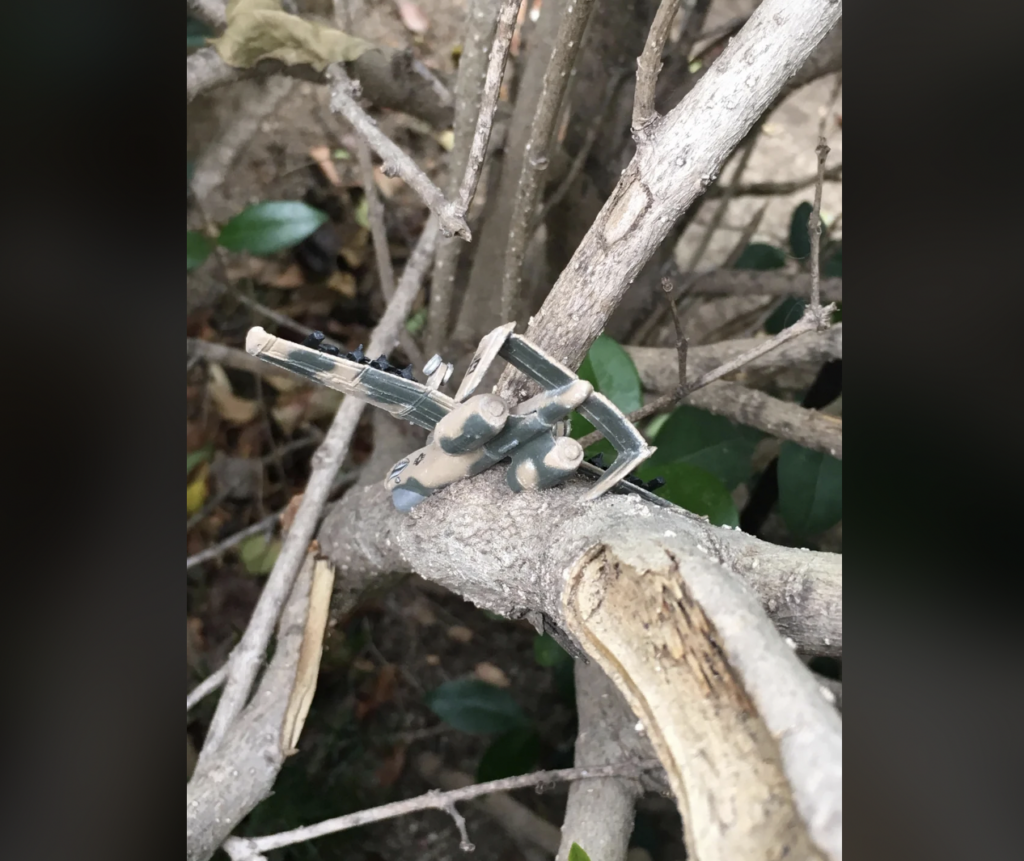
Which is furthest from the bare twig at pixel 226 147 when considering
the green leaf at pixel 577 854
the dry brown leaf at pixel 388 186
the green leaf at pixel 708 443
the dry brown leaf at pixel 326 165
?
the green leaf at pixel 577 854

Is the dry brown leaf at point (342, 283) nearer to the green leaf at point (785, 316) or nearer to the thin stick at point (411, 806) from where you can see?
the green leaf at point (785, 316)

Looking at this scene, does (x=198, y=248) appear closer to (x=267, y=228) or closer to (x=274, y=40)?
(x=267, y=228)

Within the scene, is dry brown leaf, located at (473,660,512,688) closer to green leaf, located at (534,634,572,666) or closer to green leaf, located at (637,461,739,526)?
green leaf, located at (534,634,572,666)

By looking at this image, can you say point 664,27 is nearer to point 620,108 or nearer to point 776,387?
point 620,108

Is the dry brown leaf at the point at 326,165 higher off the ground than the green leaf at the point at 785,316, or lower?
higher

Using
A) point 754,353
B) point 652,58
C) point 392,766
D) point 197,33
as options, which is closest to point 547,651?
point 392,766
